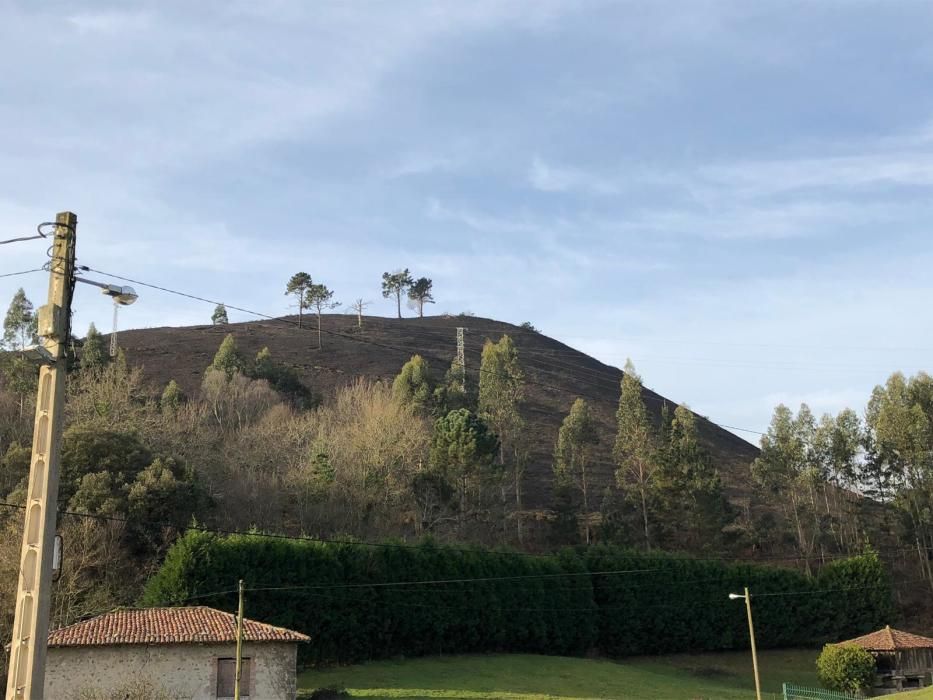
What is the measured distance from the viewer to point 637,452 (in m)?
69.2

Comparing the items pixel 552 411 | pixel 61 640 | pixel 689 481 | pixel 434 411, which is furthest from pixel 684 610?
pixel 552 411

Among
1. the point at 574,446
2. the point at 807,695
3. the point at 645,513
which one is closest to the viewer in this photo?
the point at 807,695

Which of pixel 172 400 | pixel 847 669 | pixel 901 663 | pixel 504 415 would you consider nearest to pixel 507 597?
pixel 847 669

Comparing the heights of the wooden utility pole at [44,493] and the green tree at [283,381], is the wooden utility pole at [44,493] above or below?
below

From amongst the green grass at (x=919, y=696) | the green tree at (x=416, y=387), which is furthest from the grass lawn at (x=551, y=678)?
the green tree at (x=416, y=387)

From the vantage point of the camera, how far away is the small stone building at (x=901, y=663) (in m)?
41.9

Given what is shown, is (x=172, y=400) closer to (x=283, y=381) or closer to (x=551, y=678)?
(x=283, y=381)

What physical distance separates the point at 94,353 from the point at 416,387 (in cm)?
2636

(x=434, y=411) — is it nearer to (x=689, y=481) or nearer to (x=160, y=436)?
(x=689, y=481)

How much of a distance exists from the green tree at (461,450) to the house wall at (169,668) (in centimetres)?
2854

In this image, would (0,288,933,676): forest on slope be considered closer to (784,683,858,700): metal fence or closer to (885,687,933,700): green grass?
(784,683,858,700): metal fence

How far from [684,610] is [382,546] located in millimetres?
19188

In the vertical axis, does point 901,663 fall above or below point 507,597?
below

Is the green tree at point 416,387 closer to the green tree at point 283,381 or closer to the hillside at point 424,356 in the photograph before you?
the green tree at point 283,381
